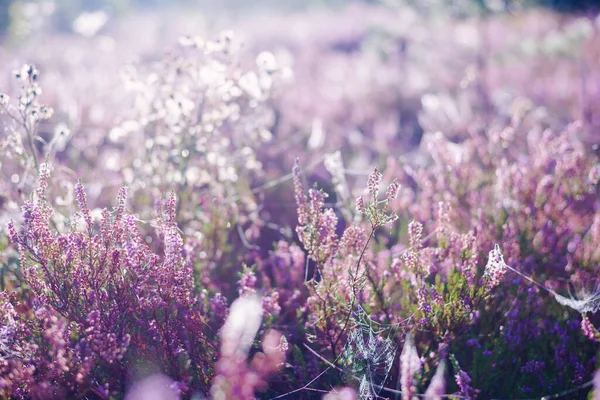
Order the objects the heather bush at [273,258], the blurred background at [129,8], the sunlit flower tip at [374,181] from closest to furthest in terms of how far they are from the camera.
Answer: the sunlit flower tip at [374,181]
the heather bush at [273,258]
the blurred background at [129,8]

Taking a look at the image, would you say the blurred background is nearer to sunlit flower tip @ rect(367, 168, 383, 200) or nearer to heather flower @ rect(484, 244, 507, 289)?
sunlit flower tip @ rect(367, 168, 383, 200)

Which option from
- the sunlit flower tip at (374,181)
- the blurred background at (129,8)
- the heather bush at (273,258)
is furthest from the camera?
the blurred background at (129,8)

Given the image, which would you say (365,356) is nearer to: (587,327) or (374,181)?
(374,181)

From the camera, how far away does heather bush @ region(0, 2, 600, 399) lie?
75.1 inches

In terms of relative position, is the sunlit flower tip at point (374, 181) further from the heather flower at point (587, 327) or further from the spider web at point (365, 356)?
the heather flower at point (587, 327)

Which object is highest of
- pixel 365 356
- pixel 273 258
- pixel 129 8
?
pixel 129 8

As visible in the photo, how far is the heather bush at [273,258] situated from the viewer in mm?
1907

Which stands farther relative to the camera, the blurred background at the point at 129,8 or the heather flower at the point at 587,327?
the blurred background at the point at 129,8

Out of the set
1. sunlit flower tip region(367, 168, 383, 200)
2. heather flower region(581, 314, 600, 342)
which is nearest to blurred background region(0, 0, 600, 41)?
sunlit flower tip region(367, 168, 383, 200)

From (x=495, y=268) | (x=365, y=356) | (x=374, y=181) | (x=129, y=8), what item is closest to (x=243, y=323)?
(x=365, y=356)

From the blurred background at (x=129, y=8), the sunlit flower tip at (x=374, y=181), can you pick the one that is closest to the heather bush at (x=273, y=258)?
the sunlit flower tip at (x=374, y=181)

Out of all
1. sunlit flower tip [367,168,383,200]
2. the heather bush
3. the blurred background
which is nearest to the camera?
sunlit flower tip [367,168,383,200]

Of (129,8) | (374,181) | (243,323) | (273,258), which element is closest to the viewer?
(374,181)

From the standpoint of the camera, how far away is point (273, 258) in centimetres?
278
